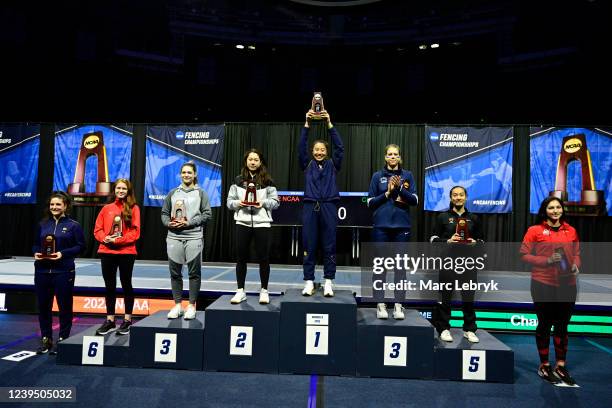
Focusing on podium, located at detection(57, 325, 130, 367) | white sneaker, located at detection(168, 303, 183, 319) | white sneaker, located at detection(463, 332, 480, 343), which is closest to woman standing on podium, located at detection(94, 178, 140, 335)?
podium, located at detection(57, 325, 130, 367)

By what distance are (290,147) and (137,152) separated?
335cm

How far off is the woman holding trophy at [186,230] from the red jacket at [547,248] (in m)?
2.65

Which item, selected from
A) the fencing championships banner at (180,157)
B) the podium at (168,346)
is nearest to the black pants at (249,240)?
the podium at (168,346)

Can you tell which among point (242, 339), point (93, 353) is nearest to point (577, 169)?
point (242, 339)

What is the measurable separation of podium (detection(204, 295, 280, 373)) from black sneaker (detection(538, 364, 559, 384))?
2.13 meters

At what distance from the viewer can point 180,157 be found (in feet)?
26.8

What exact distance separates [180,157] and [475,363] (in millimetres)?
6921

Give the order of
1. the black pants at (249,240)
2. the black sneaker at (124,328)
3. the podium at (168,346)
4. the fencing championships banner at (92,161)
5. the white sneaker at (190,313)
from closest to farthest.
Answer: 1. the podium at (168,346)
2. the black pants at (249,240)
3. the white sneaker at (190,313)
4. the black sneaker at (124,328)
5. the fencing championships banner at (92,161)

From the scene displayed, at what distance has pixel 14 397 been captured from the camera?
8.15ft

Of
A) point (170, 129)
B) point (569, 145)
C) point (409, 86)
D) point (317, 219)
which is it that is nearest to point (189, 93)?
point (170, 129)

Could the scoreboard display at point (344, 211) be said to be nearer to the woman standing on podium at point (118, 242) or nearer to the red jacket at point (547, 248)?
the woman standing on podium at point (118, 242)

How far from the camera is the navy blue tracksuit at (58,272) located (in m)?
3.35

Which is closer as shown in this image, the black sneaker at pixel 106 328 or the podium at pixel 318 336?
the podium at pixel 318 336

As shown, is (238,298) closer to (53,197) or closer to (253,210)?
(253,210)
